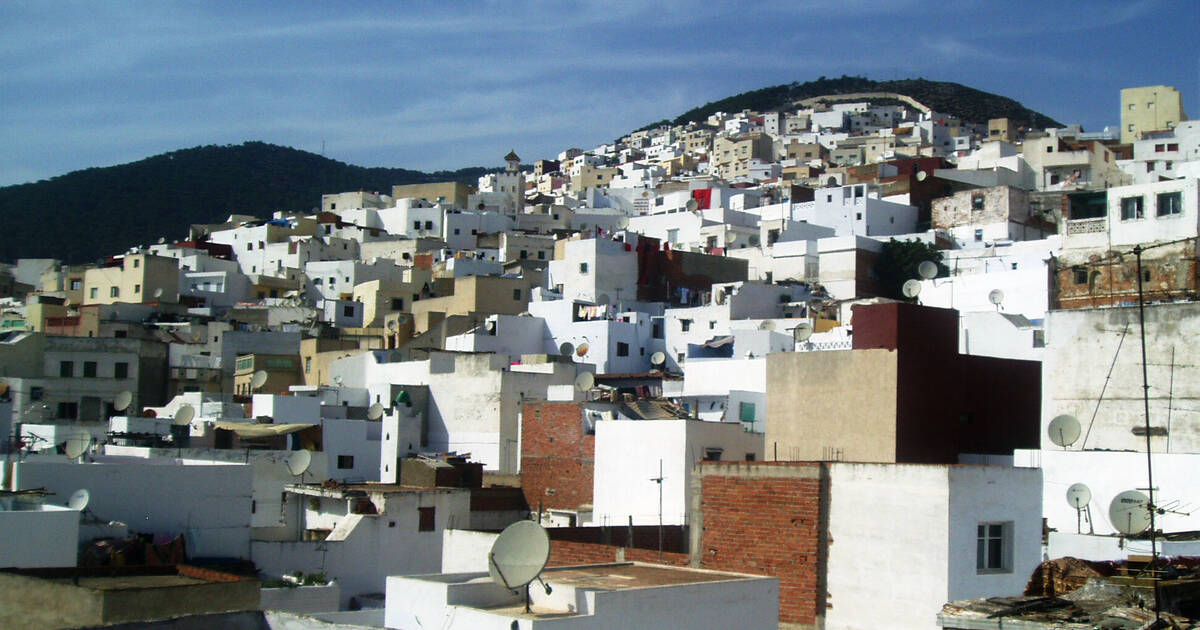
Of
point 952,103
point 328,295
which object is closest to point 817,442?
point 328,295

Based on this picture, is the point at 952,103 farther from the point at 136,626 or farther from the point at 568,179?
the point at 136,626

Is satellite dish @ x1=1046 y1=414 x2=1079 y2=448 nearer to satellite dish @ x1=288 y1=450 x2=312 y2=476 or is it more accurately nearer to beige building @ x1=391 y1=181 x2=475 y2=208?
satellite dish @ x1=288 y1=450 x2=312 y2=476

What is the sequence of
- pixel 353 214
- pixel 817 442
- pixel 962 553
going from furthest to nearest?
1. pixel 353 214
2. pixel 817 442
3. pixel 962 553

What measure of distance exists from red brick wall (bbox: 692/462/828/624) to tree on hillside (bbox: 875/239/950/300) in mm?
37447

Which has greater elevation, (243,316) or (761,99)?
(761,99)

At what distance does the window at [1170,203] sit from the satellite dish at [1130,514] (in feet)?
57.4

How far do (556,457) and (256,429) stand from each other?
24.6ft

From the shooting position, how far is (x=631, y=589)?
1264 centimetres

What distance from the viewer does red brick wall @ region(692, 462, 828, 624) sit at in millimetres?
16172

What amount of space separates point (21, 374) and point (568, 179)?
Result: 302 ft

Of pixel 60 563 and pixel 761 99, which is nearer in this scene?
pixel 60 563

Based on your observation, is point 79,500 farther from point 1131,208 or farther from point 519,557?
point 1131,208

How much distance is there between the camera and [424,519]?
2647cm

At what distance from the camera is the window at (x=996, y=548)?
51.0ft
